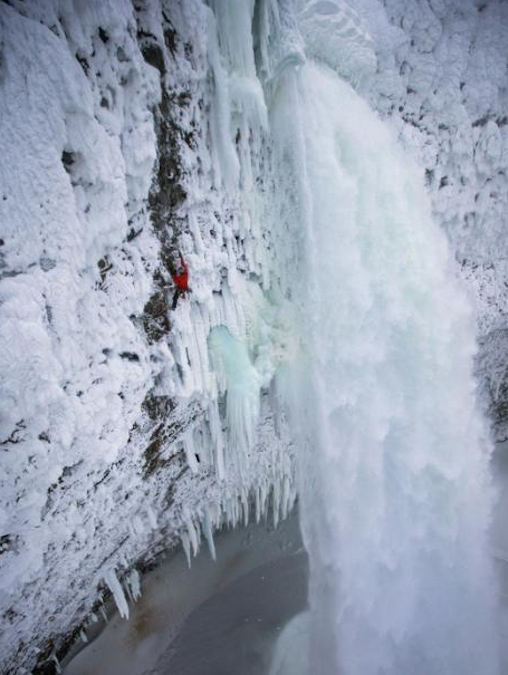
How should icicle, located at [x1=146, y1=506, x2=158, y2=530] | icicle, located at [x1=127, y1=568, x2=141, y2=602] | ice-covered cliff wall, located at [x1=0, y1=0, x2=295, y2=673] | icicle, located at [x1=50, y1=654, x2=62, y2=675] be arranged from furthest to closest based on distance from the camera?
icicle, located at [x1=127, y1=568, x2=141, y2=602], icicle, located at [x1=146, y1=506, x2=158, y2=530], icicle, located at [x1=50, y1=654, x2=62, y2=675], ice-covered cliff wall, located at [x1=0, y1=0, x2=295, y2=673]

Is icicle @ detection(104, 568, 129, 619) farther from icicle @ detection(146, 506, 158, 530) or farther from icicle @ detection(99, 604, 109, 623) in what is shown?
icicle @ detection(146, 506, 158, 530)

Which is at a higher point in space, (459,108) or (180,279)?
(459,108)

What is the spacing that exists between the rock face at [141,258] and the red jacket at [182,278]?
2.8 inches

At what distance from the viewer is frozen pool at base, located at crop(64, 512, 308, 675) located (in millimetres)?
4008

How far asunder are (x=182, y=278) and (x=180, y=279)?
0.06 feet

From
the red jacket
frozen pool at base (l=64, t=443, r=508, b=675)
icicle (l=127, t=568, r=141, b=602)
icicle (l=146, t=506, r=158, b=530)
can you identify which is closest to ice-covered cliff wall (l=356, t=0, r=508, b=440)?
the red jacket

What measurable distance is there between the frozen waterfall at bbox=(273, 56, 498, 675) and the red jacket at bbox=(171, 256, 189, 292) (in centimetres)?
122

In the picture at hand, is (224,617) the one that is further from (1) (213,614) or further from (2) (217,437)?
(2) (217,437)

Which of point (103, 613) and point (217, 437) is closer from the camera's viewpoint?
point (217, 437)

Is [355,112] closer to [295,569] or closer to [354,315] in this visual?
[354,315]

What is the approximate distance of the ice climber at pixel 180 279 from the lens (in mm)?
3055

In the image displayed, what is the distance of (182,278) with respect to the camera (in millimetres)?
3076

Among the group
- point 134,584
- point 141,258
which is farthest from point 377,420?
point 134,584

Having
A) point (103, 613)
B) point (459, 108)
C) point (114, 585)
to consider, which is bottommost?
point (103, 613)
